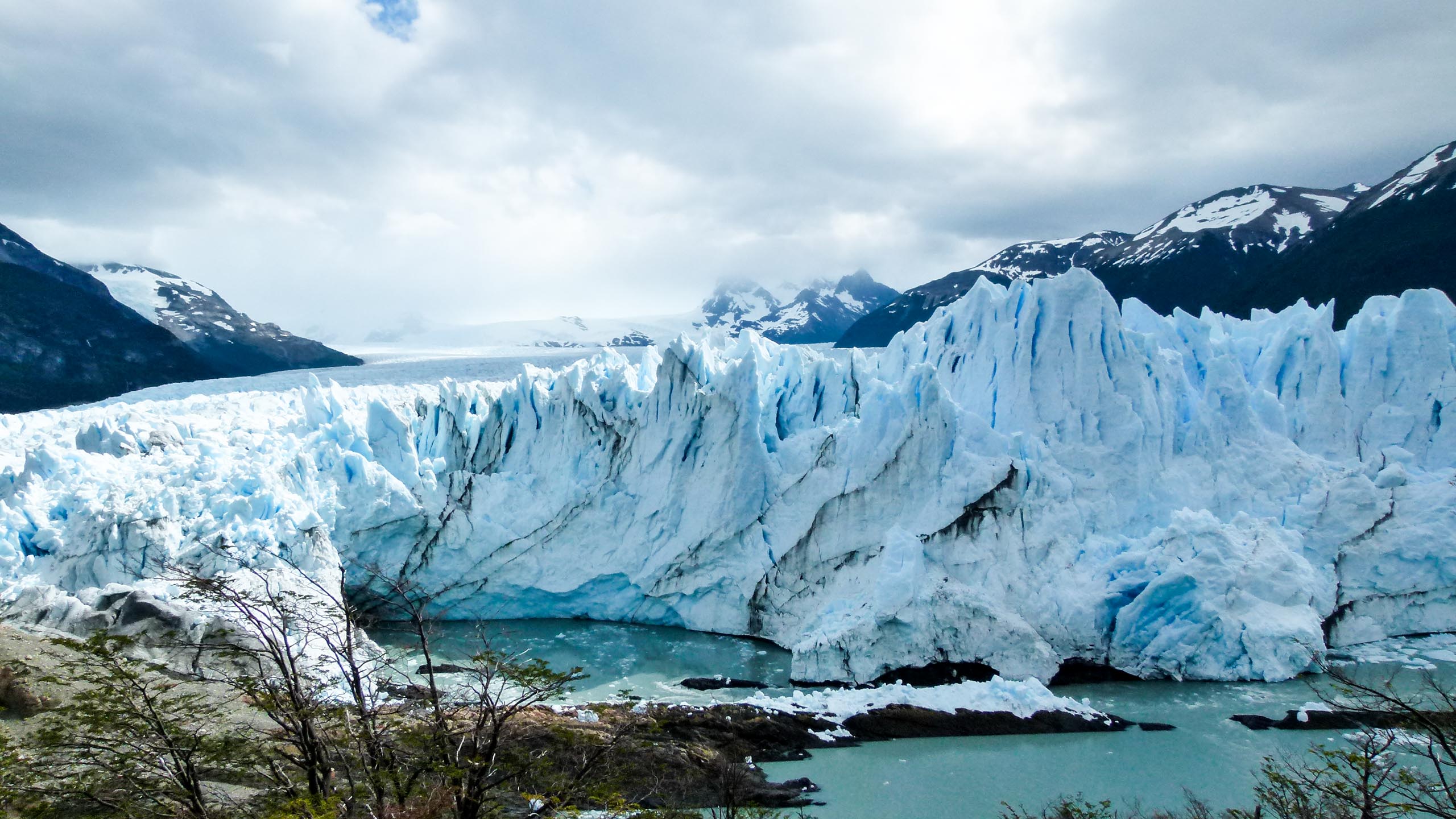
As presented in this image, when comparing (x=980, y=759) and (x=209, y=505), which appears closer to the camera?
(x=980, y=759)

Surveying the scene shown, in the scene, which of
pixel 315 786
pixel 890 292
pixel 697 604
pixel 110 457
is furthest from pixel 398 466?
pixel 890 292

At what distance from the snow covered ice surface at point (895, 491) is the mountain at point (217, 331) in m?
35.8

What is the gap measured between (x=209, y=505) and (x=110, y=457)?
2.71 metres

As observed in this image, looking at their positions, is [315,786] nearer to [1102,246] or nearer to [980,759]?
[980,759]

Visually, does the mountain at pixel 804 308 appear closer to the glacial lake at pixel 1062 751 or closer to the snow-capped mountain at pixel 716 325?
the snow-capped mountain at pixel 716 325

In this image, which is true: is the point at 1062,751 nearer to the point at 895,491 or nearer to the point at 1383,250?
the point at 895,491

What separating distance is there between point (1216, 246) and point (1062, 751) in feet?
158

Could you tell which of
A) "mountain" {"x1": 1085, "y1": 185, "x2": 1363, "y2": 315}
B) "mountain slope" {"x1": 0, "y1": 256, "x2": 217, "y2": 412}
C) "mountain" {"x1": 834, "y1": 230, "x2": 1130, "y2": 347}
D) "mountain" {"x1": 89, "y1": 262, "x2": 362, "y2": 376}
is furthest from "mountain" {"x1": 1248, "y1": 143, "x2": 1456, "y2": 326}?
"mountain slope" {"x1": 0, "y1": 256, "x2": 217, "y2": 412}

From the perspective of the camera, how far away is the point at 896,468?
16203mm

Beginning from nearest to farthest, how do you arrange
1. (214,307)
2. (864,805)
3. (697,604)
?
1. (864,805)
2. (697,604)
3. (214,307)

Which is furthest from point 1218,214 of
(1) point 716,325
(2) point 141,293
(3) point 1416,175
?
(2) point 141,293

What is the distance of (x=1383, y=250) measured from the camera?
121 ft

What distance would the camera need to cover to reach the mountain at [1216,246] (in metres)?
47.6

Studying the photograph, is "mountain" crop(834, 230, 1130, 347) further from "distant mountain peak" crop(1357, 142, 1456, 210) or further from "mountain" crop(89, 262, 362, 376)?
"mountain" crop(89, 262, 362, 376)
